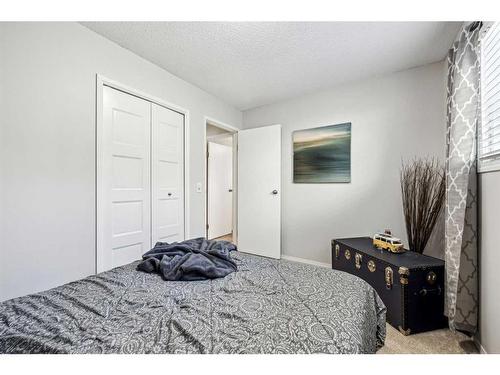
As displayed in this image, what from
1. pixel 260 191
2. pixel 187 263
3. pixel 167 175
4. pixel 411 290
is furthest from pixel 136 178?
pixel 411 290

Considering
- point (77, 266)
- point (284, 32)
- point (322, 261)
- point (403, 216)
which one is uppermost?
point (284, 32)

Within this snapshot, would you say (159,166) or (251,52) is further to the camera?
(159,166)

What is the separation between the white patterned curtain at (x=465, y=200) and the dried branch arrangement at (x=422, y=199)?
1.42 ft

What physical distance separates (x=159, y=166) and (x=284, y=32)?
5.66 ft

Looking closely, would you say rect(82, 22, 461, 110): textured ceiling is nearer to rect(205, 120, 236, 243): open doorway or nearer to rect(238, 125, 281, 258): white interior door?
rect(238, 125, 281, 258): white interior door

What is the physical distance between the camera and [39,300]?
0.95m

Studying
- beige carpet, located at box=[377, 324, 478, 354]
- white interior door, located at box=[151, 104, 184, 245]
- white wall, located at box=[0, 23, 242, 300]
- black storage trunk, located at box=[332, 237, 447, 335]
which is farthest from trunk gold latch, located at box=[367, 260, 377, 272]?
white wall, located at box=[0, 23, 242, 300]

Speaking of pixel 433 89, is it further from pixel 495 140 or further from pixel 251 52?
pixel 251 52

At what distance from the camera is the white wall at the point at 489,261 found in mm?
1256

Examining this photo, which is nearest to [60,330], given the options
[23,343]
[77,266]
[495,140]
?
[23,343]

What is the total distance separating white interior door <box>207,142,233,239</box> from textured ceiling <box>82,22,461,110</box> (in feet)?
7.29

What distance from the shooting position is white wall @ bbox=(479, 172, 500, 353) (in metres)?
1.26

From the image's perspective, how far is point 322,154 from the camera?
288 centimetres

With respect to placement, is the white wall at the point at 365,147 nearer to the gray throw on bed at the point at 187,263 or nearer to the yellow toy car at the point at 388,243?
the yellow toy car at the point at 388,243
